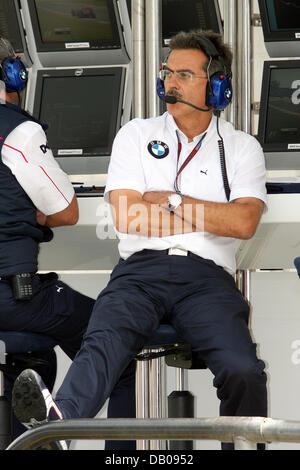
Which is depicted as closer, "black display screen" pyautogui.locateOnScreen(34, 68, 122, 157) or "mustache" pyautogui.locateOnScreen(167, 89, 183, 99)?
"mustache" pyautogui.locateOnScreen(167, 89, 183, 99)

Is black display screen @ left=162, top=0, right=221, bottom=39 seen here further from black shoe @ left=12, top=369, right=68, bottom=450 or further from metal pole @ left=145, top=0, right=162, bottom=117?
black shoe @ left=12, top=369, right=68, bottom=450

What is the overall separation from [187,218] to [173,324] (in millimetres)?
306

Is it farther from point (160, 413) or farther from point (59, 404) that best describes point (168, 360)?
point (160, 413)

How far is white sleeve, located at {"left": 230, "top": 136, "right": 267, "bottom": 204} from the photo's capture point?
2.52 m

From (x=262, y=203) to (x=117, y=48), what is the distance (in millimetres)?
1234

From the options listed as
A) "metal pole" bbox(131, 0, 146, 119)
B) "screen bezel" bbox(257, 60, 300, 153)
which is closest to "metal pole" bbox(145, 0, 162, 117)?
"metal pole" bbox(131, 0, 146, 119)

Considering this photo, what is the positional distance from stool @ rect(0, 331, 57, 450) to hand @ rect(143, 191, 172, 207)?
19.3 inches

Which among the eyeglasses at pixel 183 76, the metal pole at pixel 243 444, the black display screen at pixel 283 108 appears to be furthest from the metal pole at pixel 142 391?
the metal pole at pixel 243 444

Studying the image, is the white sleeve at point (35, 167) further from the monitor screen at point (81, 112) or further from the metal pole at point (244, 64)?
the metal pole at point (244, 64)

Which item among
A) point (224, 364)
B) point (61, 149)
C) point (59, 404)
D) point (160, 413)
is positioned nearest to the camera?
point (59, 404)

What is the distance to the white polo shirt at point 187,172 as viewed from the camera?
8.12 feet

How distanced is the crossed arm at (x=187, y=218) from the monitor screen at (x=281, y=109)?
2.79ft
